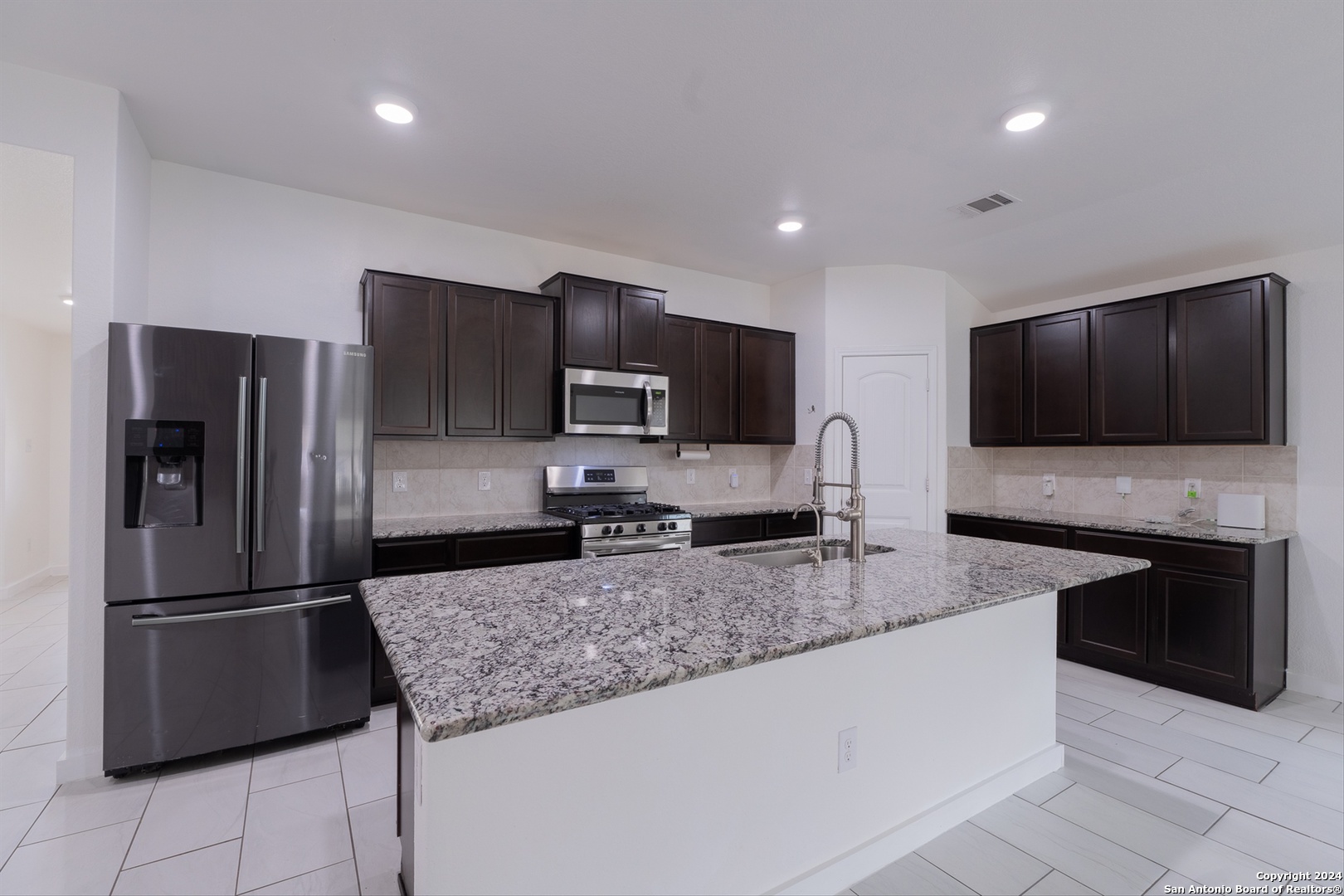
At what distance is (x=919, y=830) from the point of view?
6.40ft

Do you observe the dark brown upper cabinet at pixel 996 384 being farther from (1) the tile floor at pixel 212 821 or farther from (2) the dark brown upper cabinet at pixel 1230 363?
(1) the tile floor at pixel 212 821

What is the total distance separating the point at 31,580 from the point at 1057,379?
8754 millimetres

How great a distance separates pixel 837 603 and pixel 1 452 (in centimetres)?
685

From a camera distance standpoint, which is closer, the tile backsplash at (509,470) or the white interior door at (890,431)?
the tile backsplash at (509,470)

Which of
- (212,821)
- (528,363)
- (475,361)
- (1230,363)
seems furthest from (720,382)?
(212,821)

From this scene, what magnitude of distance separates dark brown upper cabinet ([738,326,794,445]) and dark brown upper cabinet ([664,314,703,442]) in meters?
0.38

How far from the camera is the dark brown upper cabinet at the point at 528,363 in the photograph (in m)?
3.55

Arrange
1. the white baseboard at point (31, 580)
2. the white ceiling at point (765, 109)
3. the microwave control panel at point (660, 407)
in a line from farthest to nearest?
the white baseboard at point (31, 580)
the microwave control panel at point (660, 407)
the white ceiling at point (765, 109)

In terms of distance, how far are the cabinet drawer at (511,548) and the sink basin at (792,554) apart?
55.3 inches

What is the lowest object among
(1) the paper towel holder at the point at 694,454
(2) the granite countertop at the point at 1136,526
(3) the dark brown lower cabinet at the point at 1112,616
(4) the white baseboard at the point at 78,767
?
(4) the white baseboard at the point at 78,767

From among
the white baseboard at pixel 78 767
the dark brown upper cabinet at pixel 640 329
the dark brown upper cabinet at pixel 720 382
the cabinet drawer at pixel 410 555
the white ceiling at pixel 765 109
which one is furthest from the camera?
the dark brown upper cabinet at pixel 720 382

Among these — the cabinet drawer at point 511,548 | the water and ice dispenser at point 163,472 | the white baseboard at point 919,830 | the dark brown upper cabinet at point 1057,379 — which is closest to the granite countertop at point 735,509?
the cabinet drawer at point 511,548

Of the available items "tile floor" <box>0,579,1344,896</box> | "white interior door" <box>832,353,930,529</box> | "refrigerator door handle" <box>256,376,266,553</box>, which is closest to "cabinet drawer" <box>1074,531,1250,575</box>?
"tile floor" <box>0,579,1344,896</box>

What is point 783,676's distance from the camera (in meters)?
1.60
